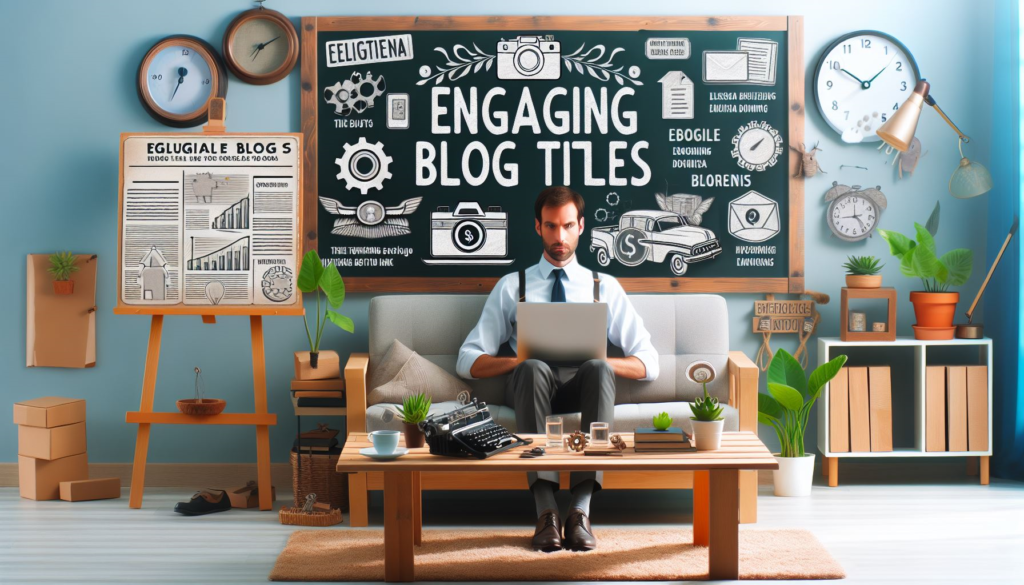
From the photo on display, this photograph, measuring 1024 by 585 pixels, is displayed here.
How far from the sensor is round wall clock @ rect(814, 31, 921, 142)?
13.8 feet

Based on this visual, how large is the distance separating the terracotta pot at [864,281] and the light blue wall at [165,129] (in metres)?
0.20

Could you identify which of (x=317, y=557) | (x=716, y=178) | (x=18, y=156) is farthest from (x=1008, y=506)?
(x=18, y=156)

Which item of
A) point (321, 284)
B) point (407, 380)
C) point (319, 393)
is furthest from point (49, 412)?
point (407, 380)

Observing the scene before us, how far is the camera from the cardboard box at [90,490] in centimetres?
388

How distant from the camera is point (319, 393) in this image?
379 centimetres

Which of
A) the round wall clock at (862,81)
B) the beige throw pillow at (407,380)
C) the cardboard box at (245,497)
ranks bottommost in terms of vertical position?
the cardboard box at (245,497)

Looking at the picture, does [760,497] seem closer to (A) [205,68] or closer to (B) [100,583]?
(B) [100,583]

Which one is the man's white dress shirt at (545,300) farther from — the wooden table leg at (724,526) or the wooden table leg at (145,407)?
the wooden table leg at (145,407)

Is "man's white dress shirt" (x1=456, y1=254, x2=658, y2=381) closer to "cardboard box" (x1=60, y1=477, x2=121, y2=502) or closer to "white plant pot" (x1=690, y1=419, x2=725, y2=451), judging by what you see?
"white plant pot" (x1=690, y1=419, x2=725, y2=451)

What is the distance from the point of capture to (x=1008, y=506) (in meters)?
3.69

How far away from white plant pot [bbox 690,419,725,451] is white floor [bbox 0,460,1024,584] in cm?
59

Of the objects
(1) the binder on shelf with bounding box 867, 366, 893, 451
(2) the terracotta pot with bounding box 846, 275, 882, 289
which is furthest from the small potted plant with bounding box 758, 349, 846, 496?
(2) the terracotta pot with bounding box 846, 275, 882, 289

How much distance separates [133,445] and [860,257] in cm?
339

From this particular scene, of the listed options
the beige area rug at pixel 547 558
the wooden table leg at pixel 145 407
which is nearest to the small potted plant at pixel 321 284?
the wooden table leg at pixel 145 407
